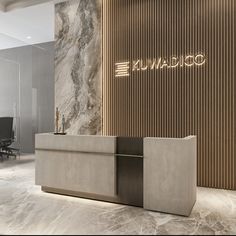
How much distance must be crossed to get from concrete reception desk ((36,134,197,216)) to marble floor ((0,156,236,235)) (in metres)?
0.17

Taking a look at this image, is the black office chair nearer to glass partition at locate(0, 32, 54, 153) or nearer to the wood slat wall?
glass partition at locate(0, 32, 54, 153)

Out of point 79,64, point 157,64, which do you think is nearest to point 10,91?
point 79,64

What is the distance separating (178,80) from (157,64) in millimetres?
616

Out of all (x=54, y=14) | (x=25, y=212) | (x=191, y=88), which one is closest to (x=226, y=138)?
(x=191, y=88)

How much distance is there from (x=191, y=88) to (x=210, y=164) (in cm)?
166

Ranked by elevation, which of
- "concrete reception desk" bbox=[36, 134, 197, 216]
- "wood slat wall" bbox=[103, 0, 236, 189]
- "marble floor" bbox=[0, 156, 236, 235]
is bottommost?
"marble floor" bbox=[0, 156, 236, 235]

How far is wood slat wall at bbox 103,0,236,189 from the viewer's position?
17.1ft

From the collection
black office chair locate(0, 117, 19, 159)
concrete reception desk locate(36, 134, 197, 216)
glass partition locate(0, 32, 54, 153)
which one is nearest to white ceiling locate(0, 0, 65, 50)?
glass partition locate(0, 32, 54, 153)

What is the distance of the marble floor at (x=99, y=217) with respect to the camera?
332cm

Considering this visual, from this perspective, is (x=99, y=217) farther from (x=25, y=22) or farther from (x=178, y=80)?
(x=25, y=22)

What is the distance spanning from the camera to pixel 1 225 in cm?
348

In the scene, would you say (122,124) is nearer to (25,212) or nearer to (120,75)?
(120,75)

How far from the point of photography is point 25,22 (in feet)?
26.5

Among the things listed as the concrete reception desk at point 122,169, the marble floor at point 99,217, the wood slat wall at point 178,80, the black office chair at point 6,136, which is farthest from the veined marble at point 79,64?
the black office chair at point 6,136
